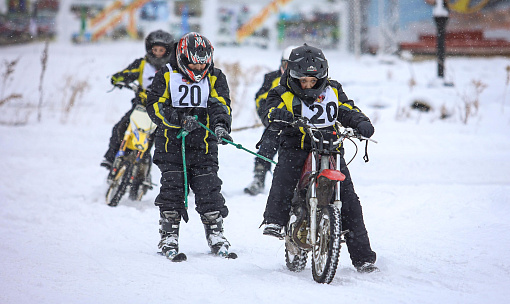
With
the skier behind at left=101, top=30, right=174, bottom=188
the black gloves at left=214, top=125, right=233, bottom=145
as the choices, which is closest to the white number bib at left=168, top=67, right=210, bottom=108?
the black gloves at left=214, top=125, right=233, bottom=145

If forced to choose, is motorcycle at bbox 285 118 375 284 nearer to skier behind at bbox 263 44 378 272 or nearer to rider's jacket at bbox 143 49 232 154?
skier behind at bbox 263 44 378 272

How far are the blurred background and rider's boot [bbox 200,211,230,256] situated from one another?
16.2m

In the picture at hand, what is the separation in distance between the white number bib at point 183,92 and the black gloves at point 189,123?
22 cm

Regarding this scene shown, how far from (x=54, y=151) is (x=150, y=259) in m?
5.90

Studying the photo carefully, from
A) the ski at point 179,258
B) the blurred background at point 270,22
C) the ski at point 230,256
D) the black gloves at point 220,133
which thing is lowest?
the ski at point 230,256

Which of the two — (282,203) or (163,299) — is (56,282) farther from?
(282,203)

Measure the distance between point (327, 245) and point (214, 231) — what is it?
56.4 inches

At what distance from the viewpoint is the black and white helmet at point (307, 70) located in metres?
4.23

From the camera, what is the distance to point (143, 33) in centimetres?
2303

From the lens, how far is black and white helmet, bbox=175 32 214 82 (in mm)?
4766

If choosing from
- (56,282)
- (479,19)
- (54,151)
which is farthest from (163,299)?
(479,19)

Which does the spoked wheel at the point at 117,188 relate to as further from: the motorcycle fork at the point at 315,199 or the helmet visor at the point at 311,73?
the motorcycle fork at the point at 315,199

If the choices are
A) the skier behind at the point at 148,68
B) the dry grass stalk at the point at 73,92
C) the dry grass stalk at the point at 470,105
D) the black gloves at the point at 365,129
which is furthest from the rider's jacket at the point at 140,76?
the dry grass stalk at the point at 470,105

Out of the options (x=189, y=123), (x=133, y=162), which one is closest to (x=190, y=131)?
(x=189, y=123)
